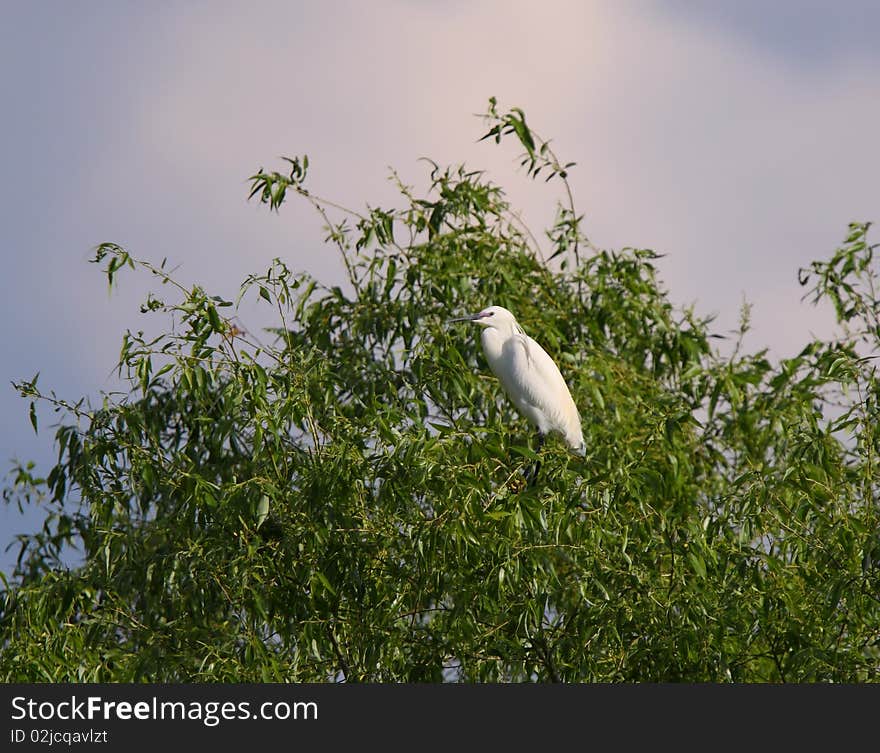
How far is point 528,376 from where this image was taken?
5.25 m

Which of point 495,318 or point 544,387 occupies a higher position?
point 495,318

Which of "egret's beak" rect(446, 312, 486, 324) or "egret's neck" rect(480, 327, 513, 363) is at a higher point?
"egret's beak" rect(446, 312, 486, 324)

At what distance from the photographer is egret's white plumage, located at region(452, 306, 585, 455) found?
5215 mm

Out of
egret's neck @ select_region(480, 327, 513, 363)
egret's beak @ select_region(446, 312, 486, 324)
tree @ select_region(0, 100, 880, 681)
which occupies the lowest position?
tree @ select_region(0, 100, 880, 681)

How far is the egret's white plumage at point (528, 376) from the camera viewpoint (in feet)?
17.1

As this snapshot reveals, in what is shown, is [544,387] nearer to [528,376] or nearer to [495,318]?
[528,376]

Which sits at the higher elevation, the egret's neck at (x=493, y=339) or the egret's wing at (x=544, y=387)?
the egret's neck at (x=493, y=339)

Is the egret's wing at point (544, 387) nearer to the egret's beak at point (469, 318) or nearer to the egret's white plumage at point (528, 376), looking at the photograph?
the egret's white plumage at point (528, 376)

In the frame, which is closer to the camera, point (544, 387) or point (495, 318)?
point (544, 387)

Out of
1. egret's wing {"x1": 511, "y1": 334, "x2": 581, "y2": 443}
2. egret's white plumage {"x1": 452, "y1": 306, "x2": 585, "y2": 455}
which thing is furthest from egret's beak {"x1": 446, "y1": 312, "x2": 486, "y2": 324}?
egret's wing {"x1": 511, "y1": 334, "x2": 581, "y2": 443}

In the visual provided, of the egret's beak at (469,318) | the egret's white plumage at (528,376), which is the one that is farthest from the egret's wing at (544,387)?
the egret's beak at (469,318)

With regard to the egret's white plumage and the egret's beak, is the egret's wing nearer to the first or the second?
the egret's white plumage

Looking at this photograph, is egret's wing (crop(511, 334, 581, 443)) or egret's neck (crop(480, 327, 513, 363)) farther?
egret's neck (crop(480, 327, 513, 363))

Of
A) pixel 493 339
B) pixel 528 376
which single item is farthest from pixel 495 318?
pixel 528 376
